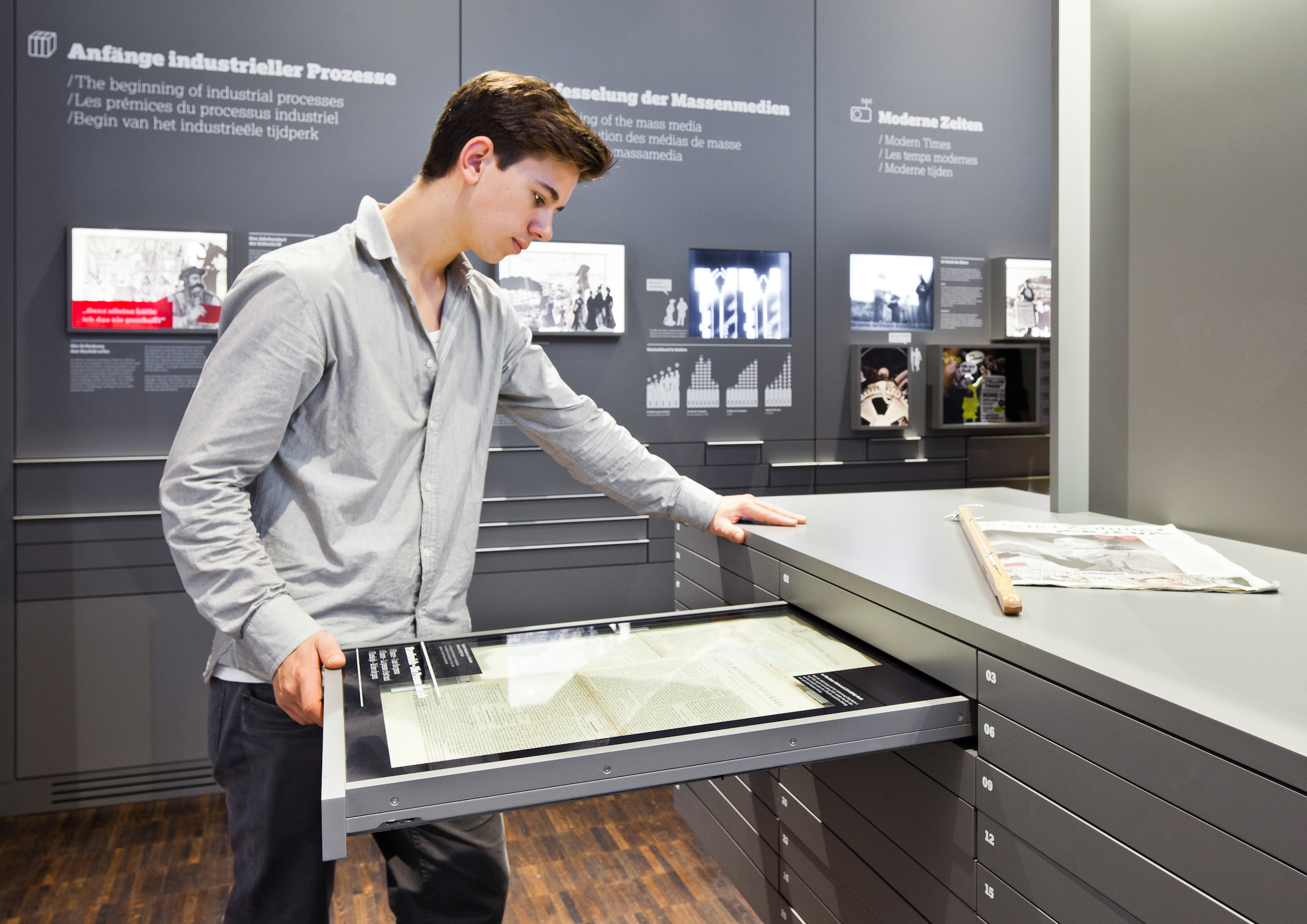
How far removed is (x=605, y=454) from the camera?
1881mm

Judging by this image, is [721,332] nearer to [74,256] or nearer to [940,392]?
[940,392]

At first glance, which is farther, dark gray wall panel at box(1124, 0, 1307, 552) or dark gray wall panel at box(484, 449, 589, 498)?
dark gray wall panel at box(484, 449, 589, 498)

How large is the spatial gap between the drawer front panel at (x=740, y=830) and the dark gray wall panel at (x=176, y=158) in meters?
2.20

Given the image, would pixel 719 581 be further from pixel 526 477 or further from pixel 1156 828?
pixel 526 477

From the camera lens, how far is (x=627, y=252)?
3592 millimetres

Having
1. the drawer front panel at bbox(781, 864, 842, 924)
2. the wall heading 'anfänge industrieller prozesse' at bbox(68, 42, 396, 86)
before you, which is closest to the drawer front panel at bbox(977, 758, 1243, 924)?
the drawer front panel at bbox(781, 864, 842, 924)

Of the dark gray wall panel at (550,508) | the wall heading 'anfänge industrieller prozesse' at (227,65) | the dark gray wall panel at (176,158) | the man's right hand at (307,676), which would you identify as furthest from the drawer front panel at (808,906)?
the wall heading 'anfänge industrieller prozesse' at (227,65)

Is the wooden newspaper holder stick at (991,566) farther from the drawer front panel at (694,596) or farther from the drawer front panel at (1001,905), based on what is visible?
the drawer front panel at (694,596)

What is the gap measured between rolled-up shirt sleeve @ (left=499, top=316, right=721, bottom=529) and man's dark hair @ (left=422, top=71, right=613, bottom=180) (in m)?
0.46

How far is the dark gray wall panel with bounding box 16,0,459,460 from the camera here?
3.01 m

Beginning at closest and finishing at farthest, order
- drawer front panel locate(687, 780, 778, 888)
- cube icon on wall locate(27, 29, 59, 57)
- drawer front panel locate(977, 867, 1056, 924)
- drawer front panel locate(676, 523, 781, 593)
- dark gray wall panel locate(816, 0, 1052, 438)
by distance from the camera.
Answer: drawer front panel locate(977, 867, 1056, 924) → drawer front panel locate(676, 523, 781, 593) → drawer front panel locate(687, 780, 778, 888) → cube icon on wall locate(27, 29, 59, 57) → dark gray wall panel locate(816, 0, 1052, 438)

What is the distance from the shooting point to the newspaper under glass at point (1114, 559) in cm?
127

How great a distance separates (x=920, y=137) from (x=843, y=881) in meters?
3.34

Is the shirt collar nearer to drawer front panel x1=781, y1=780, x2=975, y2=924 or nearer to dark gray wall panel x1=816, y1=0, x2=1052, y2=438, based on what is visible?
drawer front panel x1=781, y1=780, x2=975, y2=924
